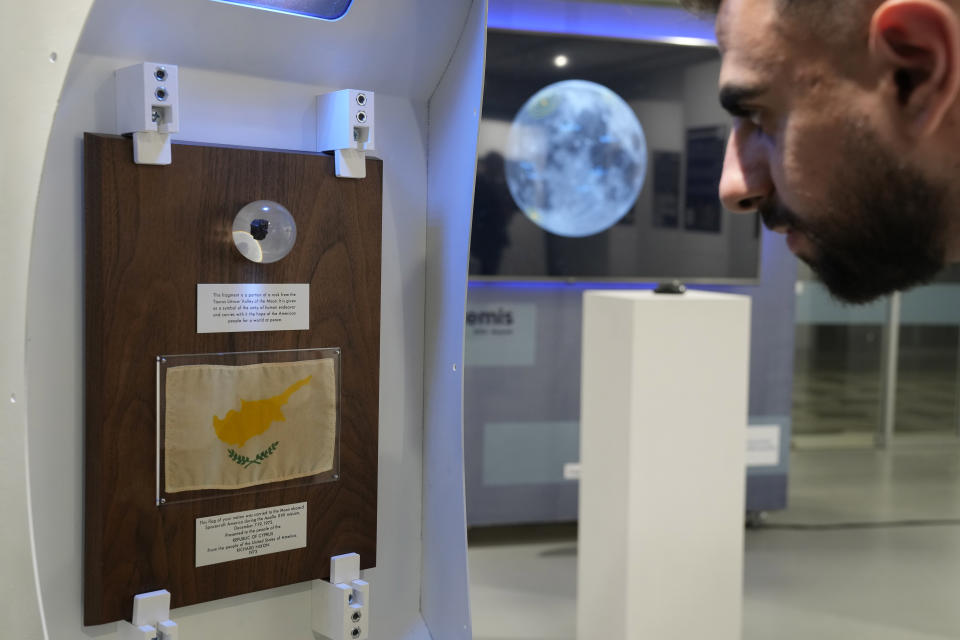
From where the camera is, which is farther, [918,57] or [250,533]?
[250,533]

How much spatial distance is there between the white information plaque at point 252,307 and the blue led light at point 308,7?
1.30ft

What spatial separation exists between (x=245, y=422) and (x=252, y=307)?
0.17m

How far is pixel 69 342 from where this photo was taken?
1279mm

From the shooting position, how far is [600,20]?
3861mm

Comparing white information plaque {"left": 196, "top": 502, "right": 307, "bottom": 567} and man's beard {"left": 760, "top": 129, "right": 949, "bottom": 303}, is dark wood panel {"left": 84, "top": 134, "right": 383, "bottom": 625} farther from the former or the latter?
man's beard {"left": 760, "top": 129, "right": 949, "bottom": 303}

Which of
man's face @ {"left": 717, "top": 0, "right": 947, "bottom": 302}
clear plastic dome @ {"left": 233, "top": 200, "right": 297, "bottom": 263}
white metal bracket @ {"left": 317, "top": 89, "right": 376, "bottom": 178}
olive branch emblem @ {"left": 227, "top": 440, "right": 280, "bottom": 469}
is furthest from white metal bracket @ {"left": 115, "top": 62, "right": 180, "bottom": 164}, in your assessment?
man's face @ {"left": 717, "top": 0, "right": 947, "bottom": 302}

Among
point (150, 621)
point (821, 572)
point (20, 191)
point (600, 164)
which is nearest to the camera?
point (20, 191)

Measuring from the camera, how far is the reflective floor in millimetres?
3238

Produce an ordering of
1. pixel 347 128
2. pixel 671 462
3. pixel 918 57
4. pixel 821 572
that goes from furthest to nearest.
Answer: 1. pixel 821 572
2. pixel 671 462
3. pixel 347 128
4. pixel 918 57

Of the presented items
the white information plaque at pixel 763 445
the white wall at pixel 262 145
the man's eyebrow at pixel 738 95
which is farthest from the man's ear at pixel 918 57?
the white information plaque at pixel 763 445

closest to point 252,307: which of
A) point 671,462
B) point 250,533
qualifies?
point 250,533

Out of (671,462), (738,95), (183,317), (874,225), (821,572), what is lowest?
(821,572)

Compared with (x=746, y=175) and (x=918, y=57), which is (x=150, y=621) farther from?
(x=918, y=57)

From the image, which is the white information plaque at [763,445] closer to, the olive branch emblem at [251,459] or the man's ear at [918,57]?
the olive branch emblem at [251,459]
